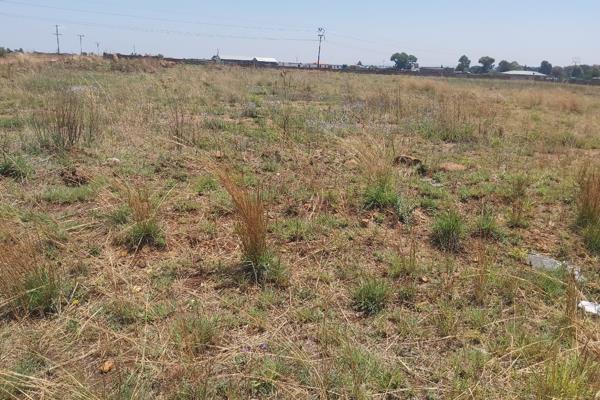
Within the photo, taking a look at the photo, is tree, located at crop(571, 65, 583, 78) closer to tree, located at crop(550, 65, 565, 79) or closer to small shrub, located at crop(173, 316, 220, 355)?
tree, located at crop(550, 65, 565, 79)

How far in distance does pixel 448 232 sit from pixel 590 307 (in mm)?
1165

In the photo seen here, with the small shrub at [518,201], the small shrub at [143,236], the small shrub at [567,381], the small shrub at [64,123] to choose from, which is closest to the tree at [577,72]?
the small shrub at [518,201]

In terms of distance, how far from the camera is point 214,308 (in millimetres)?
2676

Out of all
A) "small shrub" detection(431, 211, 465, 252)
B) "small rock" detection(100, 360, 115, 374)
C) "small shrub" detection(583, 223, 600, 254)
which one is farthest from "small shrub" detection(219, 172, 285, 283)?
"small shrub" detection(583, 223, 600, 254)

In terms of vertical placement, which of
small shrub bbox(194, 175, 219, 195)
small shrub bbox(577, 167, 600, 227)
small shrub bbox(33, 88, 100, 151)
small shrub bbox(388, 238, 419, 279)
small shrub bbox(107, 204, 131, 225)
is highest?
small shrub bbox(33, 88, 100, 151)

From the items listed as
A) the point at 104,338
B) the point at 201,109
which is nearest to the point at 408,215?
the point at 104,338

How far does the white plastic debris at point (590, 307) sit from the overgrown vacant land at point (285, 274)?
11cm

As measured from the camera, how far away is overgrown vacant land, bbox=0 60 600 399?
209cm

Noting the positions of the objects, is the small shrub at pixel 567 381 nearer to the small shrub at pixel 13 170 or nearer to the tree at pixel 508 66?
the small shrub at pixel 13 170

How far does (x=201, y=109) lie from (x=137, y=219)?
6395mm

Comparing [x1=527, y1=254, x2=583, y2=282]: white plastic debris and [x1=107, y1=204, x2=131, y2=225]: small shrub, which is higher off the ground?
[x1=107, y1=204, x2=131, y2=225]: small shrub

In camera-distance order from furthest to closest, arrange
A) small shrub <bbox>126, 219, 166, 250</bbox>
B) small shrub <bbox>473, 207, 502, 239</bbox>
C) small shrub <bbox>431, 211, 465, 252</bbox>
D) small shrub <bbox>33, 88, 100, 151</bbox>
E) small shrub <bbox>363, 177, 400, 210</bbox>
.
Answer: small shrub <bbox>33, 88, 100, 151</bbox> < small shrub <bbox>363, 177, 400, 210</bbox> < small shrub <bbox>473, 207, 502, 239</bbox> < small shrub <bbox>431, 211, 465, 252</bbox> < small shrub <bbox>126, 219, 166, 250</bbox>

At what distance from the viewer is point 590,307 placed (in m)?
2.73

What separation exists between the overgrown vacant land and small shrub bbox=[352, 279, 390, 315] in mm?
12
